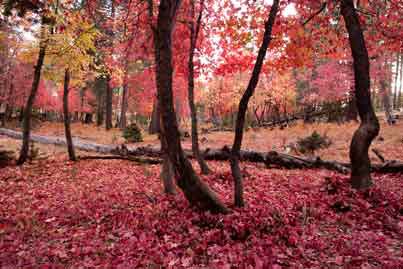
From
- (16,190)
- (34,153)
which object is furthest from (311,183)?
(34,153)

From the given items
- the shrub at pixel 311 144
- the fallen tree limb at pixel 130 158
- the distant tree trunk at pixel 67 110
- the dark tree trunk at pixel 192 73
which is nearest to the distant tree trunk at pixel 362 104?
the dark tree trunk at pixel 192 73

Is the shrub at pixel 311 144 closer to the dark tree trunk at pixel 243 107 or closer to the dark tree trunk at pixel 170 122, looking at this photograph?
the dark tree trunk at pixel 243 107

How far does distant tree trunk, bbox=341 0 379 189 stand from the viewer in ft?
21.2

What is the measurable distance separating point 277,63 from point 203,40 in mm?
3407

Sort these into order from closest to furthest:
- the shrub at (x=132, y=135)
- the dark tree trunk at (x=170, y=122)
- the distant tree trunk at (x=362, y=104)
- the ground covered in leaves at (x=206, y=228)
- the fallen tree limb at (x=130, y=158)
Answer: the ground covered in leaves at (x=206, y=228) → the dark tree trunk at (x=170, y=122) → the distant tree trunk at (x=362, y=104) → the fallen tree limb at (x=130, y=158) → the shrub at (x=132, y=135)

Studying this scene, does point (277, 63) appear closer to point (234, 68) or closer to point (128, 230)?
point (234, 68)

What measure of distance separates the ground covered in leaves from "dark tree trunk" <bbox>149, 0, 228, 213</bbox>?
357mm

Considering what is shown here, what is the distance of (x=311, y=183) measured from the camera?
784cm

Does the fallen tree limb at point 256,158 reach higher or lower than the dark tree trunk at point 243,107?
lower

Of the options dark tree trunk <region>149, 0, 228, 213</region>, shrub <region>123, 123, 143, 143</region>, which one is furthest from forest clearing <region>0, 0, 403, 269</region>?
shrub <region>123, 123, 143, 143</region>

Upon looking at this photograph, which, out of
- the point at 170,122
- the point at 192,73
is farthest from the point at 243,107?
the point at 192,73

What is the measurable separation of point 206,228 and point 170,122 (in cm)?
215

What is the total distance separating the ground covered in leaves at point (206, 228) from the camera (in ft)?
13.2

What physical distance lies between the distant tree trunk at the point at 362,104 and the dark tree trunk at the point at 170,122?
368cm
